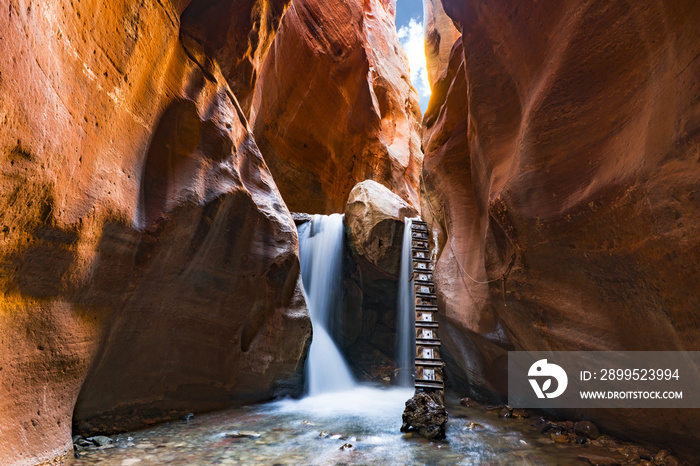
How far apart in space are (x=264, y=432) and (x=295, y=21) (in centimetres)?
1479

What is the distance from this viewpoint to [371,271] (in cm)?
1048

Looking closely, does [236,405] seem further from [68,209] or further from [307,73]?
[307,73]

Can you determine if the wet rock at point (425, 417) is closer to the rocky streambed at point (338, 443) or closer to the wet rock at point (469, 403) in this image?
the rocky streambed at point (338, 443)

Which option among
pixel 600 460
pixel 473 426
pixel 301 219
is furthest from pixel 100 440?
pixel 301 219

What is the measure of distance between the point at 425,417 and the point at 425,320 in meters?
2.18

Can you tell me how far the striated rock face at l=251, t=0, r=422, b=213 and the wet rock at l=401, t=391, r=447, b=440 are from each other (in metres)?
12.1

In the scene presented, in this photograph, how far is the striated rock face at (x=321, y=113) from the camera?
15.3 m

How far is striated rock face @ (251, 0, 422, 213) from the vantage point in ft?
50.1

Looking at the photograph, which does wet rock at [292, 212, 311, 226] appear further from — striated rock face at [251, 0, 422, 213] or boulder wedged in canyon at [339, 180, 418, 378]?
striated rock face at [251, 0, 422, 213]

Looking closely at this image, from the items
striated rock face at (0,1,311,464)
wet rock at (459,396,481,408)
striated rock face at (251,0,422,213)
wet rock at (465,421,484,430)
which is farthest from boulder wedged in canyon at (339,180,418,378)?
striated rock face at (251,0,422,213)

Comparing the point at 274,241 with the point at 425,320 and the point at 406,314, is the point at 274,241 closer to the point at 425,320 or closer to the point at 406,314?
the point at 425,320

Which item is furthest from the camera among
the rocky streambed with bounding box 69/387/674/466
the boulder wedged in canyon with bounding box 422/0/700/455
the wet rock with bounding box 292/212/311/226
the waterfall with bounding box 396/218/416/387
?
the wet rock with bounding box 292/212/311/226

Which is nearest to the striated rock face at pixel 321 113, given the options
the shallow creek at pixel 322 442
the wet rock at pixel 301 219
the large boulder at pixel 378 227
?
the wet rock at pixel 301 219

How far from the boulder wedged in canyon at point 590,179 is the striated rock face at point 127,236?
3.99m
